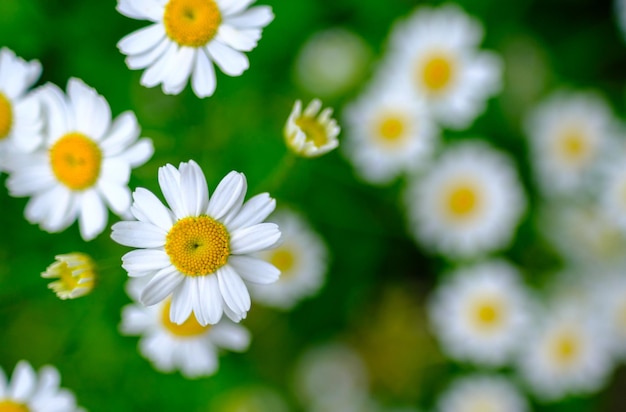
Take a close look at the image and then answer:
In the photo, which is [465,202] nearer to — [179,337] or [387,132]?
[387,132]

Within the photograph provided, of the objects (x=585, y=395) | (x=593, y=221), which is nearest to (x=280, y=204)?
(x=593, y=221)

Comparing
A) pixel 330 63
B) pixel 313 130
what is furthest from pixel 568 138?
pixel 313 130

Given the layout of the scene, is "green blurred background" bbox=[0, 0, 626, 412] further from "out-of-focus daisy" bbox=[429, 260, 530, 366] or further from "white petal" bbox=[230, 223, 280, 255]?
"white petal" bbox=[230, 223, 280, 255]

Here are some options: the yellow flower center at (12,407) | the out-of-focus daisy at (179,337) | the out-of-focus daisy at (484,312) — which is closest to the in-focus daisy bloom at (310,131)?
the out-of-focus daisy at (179,337)

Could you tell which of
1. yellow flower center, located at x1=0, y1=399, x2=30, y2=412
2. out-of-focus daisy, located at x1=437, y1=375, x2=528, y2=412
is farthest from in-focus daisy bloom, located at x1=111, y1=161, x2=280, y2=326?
out-of-focus daisy, located at x1=437, y1=375, x2=528, y2=412

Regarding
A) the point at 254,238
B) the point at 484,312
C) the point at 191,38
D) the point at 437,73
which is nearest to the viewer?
the point at 254,238

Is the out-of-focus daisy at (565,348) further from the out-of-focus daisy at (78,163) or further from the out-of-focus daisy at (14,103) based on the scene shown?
the out-of-focus daisy at (14,103)
